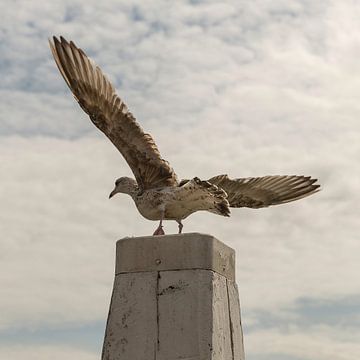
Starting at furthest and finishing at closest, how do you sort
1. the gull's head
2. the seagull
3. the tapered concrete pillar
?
the gull's head
the seagull
the tapered concrete pillar

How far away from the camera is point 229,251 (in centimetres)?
738

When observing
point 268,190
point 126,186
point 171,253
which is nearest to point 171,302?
point 171,253

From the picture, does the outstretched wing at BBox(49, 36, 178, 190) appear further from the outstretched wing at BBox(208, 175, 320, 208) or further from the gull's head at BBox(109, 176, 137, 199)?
the outstretched wing at BBox(208, 175, 320, 208)

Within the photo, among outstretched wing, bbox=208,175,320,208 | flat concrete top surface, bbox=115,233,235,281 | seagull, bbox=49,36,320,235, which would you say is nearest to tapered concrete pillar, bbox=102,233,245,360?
flat concrete top surface, bbox=115,233,235,281

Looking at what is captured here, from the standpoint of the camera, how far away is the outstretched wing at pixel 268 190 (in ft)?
29.4

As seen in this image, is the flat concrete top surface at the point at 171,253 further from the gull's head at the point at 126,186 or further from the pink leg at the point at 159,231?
the gull's head at the point at 126,186

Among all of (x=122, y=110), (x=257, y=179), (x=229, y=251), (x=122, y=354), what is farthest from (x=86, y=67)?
(x=122, y=354)

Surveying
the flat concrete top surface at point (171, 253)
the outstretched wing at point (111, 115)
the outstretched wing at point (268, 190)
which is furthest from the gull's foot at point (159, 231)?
the outstretched wing at point (268, 190)

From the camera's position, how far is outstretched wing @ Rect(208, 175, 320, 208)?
8.96 metres

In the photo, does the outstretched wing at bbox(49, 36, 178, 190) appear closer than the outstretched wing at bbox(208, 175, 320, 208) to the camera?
Yes

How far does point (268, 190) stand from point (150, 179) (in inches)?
64.5

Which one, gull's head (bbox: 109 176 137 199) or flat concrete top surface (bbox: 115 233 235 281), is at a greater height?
gull's head (bbox: 109 176 137 199)

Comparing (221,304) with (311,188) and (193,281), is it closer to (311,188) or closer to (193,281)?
(193,281)

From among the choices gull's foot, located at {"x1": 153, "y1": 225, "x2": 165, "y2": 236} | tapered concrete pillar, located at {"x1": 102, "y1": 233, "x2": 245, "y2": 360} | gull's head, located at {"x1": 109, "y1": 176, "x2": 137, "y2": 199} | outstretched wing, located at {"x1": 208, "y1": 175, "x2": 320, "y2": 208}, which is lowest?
tapered concrete pillar, located at {"x1": 102, "y1": 233, "x2": 245, "y2": 360}
